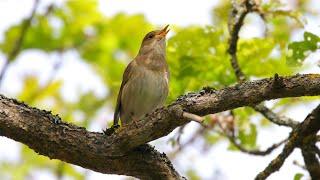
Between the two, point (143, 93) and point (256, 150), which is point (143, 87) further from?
point (256, 150)

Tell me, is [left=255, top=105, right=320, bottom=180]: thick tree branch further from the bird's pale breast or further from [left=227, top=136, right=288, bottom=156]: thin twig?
the bird's pale breast

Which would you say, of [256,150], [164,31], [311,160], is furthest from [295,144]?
[164,31]

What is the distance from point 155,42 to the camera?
22.8 feet

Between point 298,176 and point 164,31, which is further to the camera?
point 164,31

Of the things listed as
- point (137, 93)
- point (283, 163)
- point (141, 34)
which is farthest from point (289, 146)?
point (141, 34)

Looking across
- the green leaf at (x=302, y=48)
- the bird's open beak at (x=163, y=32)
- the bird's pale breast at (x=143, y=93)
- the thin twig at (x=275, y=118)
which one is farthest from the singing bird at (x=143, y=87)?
the green leaf at (x=302, y=48)

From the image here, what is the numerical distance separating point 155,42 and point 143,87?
0.89 metres

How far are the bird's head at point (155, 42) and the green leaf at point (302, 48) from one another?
7.61ft

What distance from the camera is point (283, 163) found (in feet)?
14.7

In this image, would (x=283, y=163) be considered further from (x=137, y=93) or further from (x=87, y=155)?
(x=137, y=93)

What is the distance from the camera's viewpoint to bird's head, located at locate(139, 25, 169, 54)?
685 cm

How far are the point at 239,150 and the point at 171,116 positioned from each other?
239 centimetres

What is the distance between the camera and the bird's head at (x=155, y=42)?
685 centimetres

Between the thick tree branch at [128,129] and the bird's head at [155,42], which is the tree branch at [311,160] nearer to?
the thick tree branch at [128,129]
